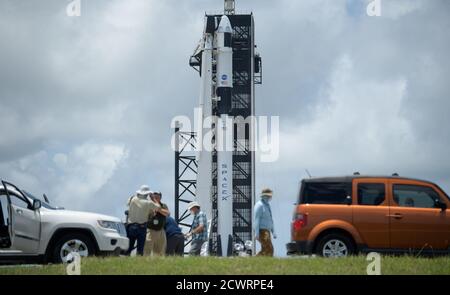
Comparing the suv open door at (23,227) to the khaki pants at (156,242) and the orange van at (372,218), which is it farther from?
the orange van at (372,218)

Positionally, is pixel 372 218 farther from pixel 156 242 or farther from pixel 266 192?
pixel 156 242

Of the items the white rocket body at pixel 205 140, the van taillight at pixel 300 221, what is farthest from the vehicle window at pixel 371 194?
the white rocket body at pixel 205 140

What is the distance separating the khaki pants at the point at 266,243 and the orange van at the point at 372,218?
3.27 ft

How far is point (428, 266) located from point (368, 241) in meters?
2.53

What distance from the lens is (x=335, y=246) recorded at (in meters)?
18.3

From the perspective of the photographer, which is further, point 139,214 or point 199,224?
point 199,224

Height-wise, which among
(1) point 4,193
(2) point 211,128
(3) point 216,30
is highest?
(3) point 216,30

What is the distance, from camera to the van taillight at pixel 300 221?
18.3m

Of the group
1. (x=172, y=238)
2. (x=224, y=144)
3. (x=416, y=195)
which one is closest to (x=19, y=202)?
(x=172, y=238)

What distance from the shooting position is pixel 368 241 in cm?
1828

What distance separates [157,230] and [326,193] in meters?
4.04

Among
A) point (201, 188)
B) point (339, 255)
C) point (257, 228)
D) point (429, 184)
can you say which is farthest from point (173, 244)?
point (201, 188)
